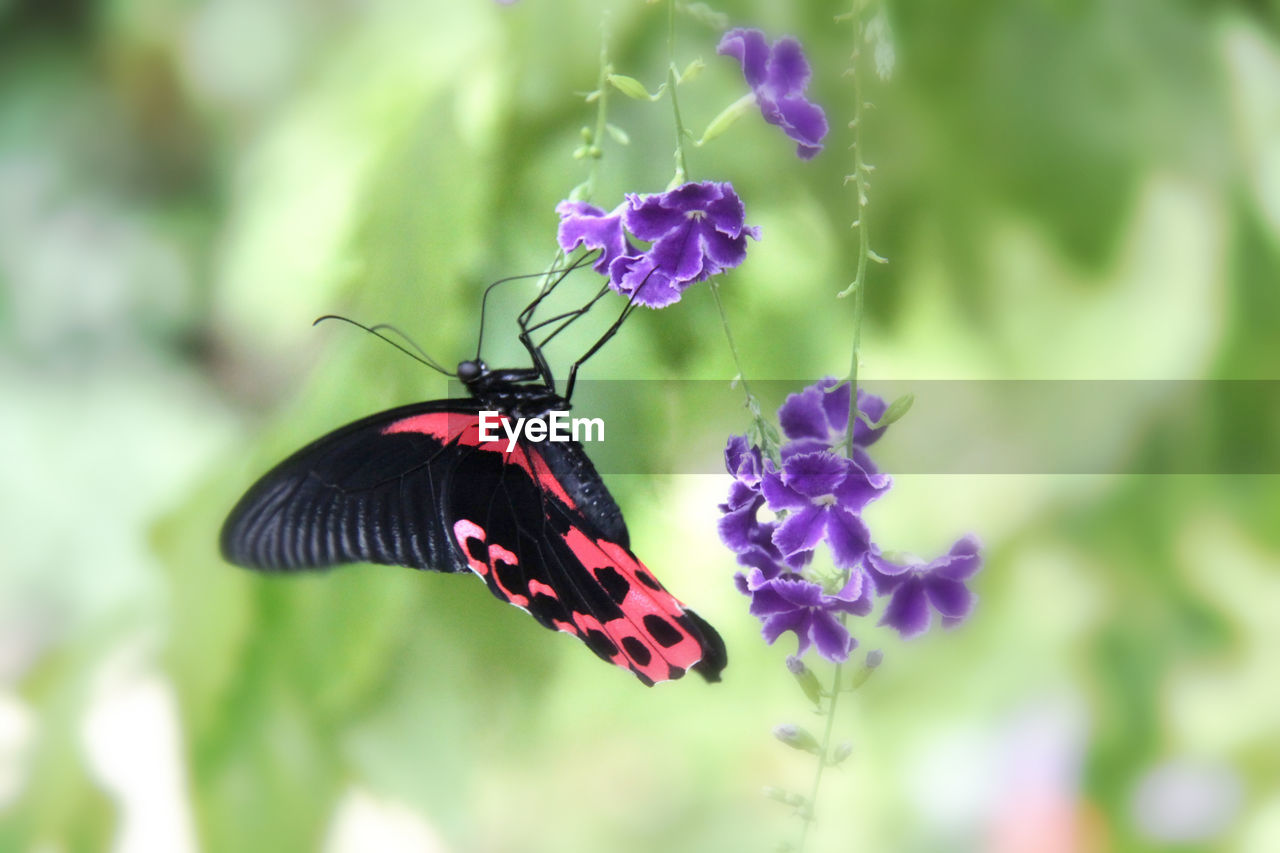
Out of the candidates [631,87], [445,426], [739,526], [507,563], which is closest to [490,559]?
A: [507,563]

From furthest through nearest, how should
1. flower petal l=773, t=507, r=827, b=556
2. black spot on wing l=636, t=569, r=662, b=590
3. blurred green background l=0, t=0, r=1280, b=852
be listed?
blurred green background l=0, t=0, r=1280, b=852, black spot on wing l=636, t=569, r=662, b=590, flower petal l=773, t=507, r=827, b=556

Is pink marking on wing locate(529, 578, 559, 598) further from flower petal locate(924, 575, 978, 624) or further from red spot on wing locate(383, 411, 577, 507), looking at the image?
flower petal locate(924, 575, 978, 624)

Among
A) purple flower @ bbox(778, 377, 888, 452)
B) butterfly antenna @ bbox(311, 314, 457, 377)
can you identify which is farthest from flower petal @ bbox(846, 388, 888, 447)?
butterfly antenna @ bbox(311, 314, 457, 377)

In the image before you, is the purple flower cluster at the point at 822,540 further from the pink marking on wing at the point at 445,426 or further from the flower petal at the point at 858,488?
the pink marking on wing at the point at 445,426

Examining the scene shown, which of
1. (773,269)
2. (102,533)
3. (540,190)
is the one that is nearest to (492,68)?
(540,190)

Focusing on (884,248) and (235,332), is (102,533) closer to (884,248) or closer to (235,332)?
(235,332)

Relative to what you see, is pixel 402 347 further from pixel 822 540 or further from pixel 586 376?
pixel 822 540

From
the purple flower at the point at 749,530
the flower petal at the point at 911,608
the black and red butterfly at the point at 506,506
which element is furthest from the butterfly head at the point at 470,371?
the flower petal at the point at 911,608
